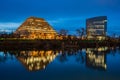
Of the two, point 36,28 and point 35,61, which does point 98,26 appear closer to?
point 36,28

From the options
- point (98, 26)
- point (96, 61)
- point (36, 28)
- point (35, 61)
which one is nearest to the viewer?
point (35, 61)

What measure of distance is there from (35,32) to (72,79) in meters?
70.9

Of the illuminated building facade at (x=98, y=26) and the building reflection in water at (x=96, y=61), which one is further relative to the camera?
the illuminated building facade at (x=98, y=26)

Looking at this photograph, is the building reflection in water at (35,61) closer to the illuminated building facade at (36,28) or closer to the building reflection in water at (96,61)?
the building reflection in water at (96,61)

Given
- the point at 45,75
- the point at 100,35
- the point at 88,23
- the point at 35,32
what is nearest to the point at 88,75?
the point at 45,75

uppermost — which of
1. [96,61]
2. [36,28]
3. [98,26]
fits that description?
[98,26]

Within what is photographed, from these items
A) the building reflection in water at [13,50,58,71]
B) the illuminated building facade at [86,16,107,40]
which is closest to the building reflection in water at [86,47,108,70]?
the building reflection in water at [13,50,58,71]

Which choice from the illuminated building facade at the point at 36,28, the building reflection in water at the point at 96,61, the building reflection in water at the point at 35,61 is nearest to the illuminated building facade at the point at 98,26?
the illuminated building facade at the point at 36,28

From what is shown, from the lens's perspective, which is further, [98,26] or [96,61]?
[98,26]

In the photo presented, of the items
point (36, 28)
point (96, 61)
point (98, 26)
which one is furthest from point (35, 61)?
point (98, 26)

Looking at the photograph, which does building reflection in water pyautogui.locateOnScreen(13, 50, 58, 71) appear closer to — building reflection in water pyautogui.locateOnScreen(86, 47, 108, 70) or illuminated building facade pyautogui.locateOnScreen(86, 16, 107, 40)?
building reflection in water pyautogui.locateOnScreen(86, 47, 108, 70)

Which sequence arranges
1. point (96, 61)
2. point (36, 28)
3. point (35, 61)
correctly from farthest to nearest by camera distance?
point (36, 28) → point (96, 61) → point (35, 61)

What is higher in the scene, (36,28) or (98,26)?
(98,26)

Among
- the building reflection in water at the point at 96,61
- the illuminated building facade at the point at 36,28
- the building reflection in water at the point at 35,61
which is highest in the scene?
the illuminated building facade at the point at 36,28
